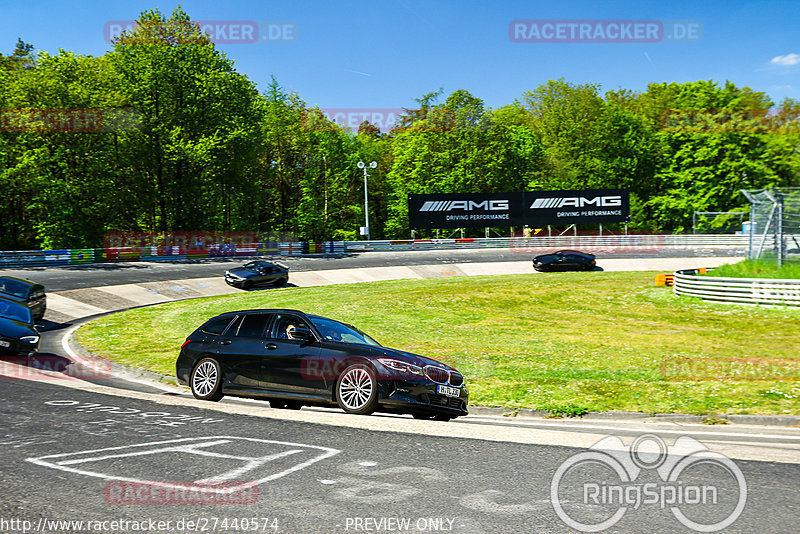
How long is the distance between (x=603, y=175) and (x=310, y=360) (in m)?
71.1

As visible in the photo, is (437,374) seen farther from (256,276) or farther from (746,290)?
(256,276)

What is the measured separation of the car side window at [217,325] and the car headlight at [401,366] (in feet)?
11.3

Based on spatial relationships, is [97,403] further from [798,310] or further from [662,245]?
[662,245]

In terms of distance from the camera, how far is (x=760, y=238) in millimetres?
29266

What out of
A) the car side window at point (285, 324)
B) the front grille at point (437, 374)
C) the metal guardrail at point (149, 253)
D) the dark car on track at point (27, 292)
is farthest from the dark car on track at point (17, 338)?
the metal guardrail at point (149, 253)

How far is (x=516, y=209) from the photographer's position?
61031mm

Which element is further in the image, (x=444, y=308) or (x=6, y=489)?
(x=444, y=308)

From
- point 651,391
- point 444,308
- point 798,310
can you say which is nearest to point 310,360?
point 651,391

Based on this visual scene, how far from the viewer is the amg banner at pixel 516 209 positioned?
60594mm

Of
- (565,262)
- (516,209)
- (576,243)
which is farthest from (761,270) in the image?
(516,209)

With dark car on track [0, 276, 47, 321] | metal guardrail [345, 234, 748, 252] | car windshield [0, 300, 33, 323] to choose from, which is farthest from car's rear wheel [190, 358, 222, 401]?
metal guardrail [345, 234, 748, 252]

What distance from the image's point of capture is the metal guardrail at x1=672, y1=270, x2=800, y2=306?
981 inches

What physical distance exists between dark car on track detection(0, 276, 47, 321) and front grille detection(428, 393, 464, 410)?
62.8ft

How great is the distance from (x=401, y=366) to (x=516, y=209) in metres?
52.7
